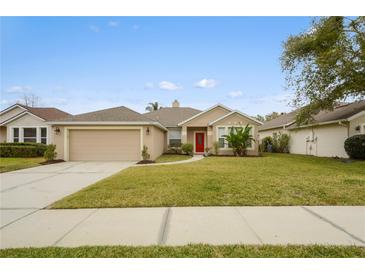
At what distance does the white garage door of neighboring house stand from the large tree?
10.9 meters

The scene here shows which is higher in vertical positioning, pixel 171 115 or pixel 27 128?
pixel 171 115

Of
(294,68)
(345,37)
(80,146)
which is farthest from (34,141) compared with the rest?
(345,37)

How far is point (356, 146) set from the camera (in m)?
14.3

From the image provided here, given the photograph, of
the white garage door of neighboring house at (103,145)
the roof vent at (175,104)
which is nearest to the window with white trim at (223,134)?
the white garage door of neighboring house at (103,145)

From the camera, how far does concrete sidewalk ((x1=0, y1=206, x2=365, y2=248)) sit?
11.8 feet

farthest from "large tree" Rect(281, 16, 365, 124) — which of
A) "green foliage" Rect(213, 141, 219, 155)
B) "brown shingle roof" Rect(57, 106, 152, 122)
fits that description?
"brown shingle roof" Rect(57, 106, 152, 122)

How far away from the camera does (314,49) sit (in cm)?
1451

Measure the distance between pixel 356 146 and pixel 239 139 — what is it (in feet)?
24.0

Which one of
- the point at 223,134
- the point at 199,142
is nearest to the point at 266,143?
the point at 199,142

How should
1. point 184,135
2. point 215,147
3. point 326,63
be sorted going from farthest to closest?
1. point 184,135
2. point 215,147
3. point 326,63

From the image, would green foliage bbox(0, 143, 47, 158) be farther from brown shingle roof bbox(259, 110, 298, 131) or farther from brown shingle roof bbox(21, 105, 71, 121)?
brown shingle roof bbox(259, 110, 298, 131)

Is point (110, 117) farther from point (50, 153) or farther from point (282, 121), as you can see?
point (282, 121)

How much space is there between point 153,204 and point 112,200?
3.52ft
